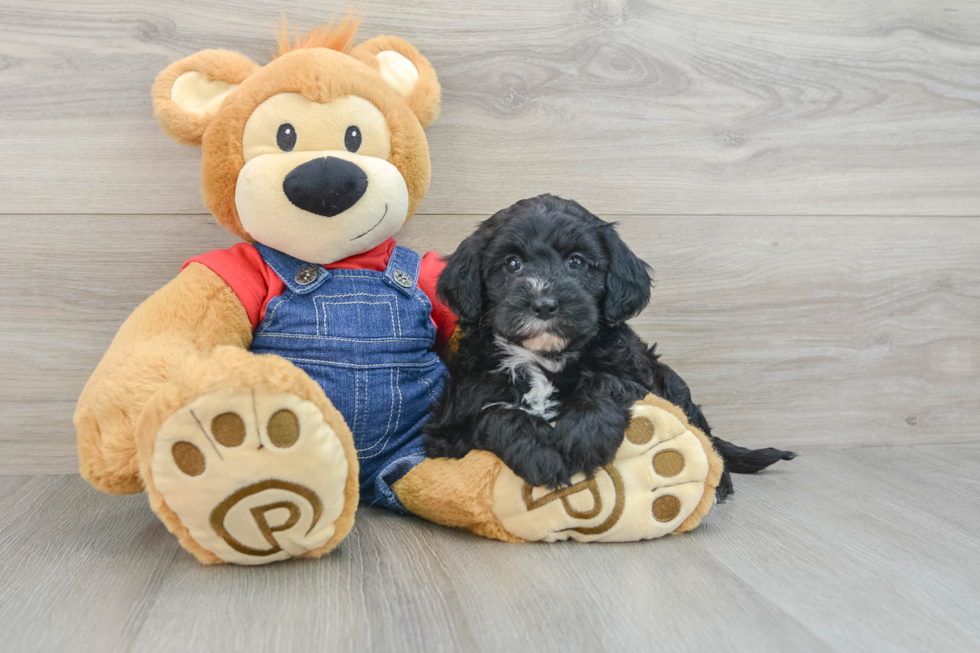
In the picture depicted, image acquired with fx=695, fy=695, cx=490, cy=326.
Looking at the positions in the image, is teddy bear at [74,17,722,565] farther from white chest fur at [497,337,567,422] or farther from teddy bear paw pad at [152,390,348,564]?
white chest fur at [497,337,567,422]

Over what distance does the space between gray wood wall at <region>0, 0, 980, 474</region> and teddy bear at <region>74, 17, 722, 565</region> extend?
33cm

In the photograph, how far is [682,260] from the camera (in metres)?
2.06

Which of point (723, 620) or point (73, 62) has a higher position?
point (73, 62)

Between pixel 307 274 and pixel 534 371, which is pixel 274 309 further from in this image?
pixel 534 371

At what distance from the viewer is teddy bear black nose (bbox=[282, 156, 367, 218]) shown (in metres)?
1.38

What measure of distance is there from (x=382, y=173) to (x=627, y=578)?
0.93 m

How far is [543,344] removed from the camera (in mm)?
1325

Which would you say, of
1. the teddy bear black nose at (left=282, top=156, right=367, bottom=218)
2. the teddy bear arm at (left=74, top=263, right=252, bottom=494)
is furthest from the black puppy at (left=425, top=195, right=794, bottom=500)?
the teddy bear arm at (left=74, top=263, right=252, bottom=494)

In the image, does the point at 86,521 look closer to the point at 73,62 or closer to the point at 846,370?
the point at 73,62

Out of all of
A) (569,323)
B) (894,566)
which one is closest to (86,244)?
(569,323)

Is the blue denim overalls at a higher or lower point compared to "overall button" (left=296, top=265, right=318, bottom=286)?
lower

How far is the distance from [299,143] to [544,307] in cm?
63

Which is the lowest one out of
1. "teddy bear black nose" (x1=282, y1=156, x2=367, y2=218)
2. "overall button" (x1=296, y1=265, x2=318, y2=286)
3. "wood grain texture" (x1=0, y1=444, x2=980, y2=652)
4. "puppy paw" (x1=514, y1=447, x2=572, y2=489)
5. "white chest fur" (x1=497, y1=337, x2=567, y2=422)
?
"wood grain texture" (x1=0, y1=444, x2=980, y2=652)

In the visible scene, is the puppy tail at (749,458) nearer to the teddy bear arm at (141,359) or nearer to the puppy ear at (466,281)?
the puppy ear at (466,281)
